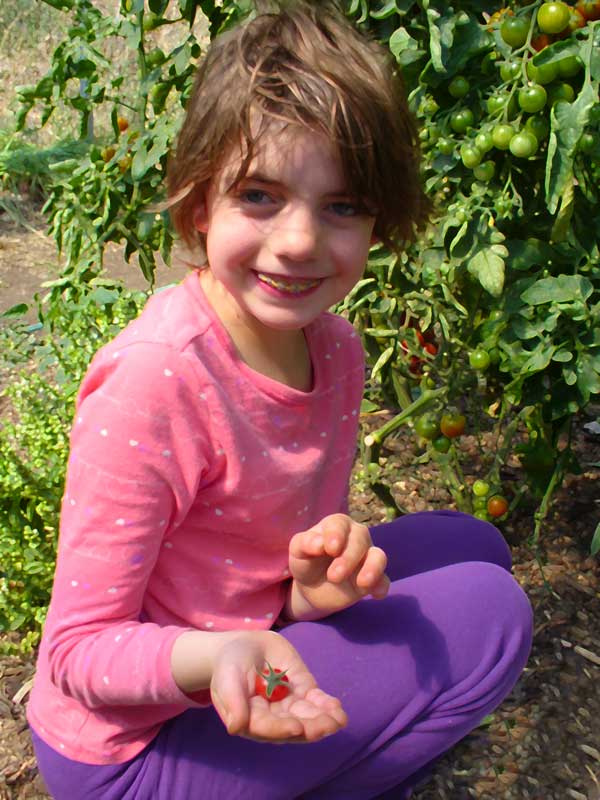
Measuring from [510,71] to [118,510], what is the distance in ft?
2.74

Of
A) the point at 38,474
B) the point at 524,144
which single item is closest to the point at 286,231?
the point at 524,144

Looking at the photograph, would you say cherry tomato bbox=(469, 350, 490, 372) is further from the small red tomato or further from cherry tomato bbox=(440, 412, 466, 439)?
the small red tomato

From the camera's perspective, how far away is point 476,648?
→ 137cm

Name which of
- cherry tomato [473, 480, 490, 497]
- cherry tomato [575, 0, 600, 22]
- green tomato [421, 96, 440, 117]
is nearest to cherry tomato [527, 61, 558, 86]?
cherry tomato [575, 0, 600, 22]

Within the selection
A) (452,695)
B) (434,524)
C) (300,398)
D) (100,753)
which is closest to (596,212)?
(434,524)

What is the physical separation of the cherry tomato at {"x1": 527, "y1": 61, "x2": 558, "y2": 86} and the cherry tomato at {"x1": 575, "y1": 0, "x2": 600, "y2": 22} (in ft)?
0.42

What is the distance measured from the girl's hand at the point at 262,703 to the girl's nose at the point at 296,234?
0.41 metres

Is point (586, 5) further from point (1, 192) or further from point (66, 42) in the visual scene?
point (1, 192)

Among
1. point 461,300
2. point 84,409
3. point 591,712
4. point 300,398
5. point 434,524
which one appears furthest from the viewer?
point 461,300

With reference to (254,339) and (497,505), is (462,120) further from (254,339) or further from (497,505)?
(497,505)

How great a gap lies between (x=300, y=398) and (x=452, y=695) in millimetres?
426

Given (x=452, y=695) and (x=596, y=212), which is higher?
(x=596, y=212)

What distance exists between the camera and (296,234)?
1137 mm

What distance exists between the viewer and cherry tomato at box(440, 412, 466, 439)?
6.25 feet
